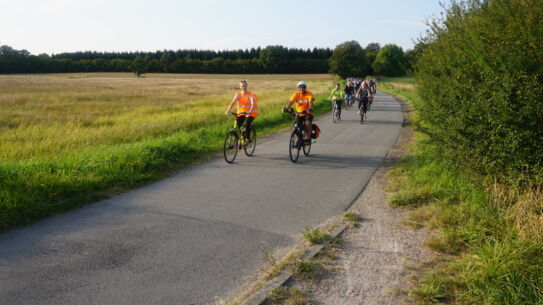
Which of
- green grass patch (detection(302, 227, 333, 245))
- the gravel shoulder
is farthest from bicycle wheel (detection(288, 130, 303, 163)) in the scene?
green grass patch (detection(302, 227, 333, 245))

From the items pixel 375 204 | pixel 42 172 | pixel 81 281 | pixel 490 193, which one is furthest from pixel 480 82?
pixel 42 172

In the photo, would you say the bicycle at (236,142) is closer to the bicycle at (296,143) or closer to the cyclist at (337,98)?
the bicycle at (296,143)

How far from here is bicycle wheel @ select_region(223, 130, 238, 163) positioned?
31.4 ft

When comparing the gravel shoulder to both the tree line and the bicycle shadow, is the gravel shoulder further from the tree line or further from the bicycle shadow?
the tree line

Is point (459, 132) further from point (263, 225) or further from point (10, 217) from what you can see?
point (10, 217)

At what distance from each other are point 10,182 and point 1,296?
2927 mm

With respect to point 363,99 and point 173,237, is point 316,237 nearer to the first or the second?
point 173,237

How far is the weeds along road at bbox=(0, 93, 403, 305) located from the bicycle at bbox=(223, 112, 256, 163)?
85cm

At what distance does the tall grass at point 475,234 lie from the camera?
3.43 metres

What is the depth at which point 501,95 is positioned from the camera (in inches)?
207

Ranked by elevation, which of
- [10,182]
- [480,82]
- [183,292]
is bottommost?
[183,292]

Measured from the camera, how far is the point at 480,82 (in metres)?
6.22

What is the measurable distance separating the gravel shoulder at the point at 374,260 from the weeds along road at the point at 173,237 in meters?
0.64

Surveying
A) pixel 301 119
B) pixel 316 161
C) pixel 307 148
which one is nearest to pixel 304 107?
pixel 301 119
